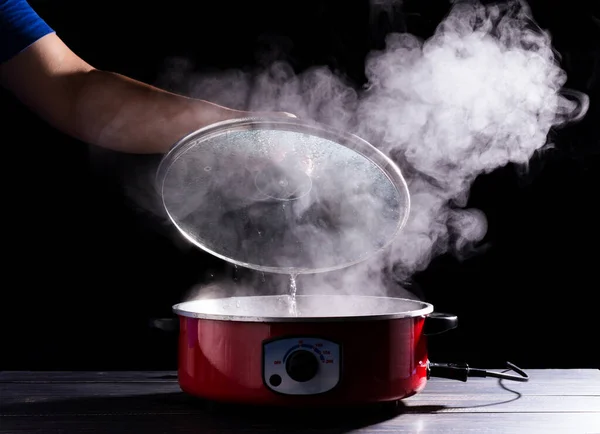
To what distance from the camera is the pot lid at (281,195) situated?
943 mm

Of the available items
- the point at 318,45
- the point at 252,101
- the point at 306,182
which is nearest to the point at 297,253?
the point at 306,182

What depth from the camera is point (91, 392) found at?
109 centimetres

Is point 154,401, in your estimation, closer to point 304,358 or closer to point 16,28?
point 304,358

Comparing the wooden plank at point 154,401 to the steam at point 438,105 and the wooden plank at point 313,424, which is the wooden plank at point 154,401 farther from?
the steam at point 438,105

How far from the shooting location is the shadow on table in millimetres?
873

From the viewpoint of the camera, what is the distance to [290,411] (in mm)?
952

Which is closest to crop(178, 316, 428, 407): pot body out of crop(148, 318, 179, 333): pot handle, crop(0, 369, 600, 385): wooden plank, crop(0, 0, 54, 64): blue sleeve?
crop(148, 318, 179, 333): pot handle

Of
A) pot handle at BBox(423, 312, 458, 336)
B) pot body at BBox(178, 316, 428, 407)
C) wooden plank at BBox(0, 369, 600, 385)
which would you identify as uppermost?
pot handle at BBox(423, 312, 458, 336)

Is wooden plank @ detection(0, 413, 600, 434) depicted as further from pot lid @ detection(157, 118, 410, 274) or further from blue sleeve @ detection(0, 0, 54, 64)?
blue sleeve @ detection(0, 0, 54, 64)

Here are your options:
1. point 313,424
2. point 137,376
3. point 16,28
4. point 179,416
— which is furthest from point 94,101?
point 313,424

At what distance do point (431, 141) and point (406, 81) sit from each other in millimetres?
136

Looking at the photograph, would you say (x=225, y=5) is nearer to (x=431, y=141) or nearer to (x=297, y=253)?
(x=431, y=141)

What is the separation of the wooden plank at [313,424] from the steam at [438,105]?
0.62m

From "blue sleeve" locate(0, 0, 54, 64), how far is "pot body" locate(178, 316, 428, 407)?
0.75m
